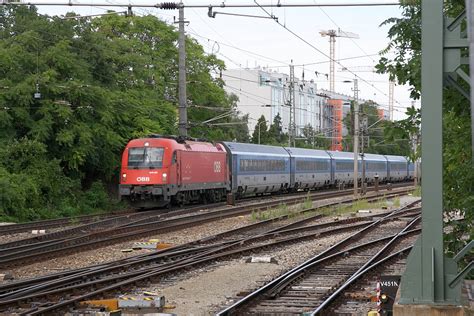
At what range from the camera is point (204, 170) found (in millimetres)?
31688

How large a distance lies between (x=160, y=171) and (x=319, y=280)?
54.0 feet

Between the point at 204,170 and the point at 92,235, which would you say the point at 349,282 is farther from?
the point at 204,170

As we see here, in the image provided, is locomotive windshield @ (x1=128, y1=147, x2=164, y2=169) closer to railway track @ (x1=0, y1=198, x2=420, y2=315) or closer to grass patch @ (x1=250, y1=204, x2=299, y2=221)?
grass patch @ (x1=250, y1=204, x2=299, y2=221)

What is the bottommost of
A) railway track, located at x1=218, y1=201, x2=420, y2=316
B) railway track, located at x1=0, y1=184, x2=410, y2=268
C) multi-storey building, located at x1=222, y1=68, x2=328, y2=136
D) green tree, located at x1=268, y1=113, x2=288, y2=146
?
railway track, located at x1=218, y1=201, x2=420, y2=316

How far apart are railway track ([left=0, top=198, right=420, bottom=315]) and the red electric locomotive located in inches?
322

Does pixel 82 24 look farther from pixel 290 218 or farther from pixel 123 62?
pixel 290 218

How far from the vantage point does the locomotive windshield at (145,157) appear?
92.7ft

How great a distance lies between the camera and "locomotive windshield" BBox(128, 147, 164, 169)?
28250mm

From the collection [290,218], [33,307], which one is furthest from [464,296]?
[290,218]

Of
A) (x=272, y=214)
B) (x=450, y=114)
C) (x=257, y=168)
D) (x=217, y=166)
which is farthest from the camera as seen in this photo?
(x=257, y=168)

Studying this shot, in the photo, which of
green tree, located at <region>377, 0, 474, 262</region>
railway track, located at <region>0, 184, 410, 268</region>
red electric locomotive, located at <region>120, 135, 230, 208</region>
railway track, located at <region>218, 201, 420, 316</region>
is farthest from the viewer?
red electric locomotive, located at <region>120, 135, 230, 208</region>

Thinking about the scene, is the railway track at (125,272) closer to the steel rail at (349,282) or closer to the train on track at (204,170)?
the steel rail at (349,282)

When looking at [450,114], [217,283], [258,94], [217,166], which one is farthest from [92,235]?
[258,94]

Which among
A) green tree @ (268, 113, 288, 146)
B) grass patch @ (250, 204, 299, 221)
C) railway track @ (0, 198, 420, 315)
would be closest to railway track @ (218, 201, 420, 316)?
railway track @ (0, 198, 420, 315)
